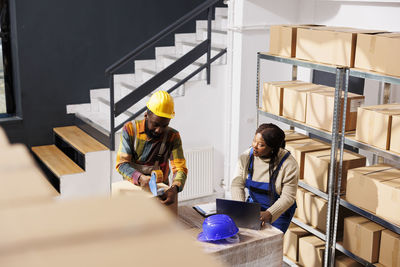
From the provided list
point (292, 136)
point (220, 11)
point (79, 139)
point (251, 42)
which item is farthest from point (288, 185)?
point (220, 11)

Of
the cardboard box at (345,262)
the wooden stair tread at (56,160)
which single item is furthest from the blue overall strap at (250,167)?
the wooden stair tread at (56,160)

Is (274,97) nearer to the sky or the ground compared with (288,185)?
nearer to the sky

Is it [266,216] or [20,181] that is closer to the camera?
[20,181]

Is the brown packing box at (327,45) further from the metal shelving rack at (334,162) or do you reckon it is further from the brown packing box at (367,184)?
the brown packing box at (367,184)

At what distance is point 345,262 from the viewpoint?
3.93 metres

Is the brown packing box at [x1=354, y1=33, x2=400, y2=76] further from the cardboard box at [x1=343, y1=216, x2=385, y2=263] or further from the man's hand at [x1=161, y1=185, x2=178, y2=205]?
the man's hand at [x1=161, y1=185, x2=178, y2=205]

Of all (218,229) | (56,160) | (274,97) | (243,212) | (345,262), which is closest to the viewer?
(218,229)

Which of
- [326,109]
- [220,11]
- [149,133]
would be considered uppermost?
[220,11]

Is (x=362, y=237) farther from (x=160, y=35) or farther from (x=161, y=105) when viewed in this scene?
(x=160, y=35)

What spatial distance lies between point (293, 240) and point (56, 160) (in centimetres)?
304

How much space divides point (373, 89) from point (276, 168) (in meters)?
1.57

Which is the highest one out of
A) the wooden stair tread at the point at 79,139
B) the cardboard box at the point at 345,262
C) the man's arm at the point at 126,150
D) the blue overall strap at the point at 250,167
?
the man's arm at the point at 126,150

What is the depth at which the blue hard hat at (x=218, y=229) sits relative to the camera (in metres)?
2.82

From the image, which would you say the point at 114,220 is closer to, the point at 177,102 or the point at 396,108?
the point at 396,108
